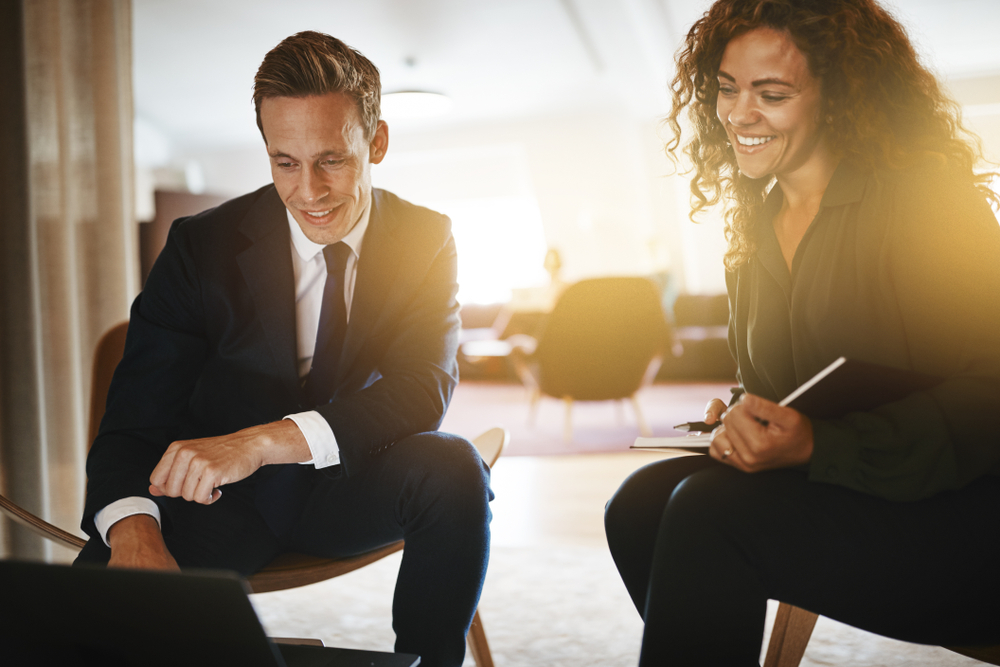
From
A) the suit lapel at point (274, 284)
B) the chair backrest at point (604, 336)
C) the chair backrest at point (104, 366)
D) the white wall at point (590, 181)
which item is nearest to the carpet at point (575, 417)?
the chair backrest at point (604, 336)

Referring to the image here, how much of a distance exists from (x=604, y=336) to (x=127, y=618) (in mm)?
3794

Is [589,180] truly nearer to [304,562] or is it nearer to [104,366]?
[104,366]

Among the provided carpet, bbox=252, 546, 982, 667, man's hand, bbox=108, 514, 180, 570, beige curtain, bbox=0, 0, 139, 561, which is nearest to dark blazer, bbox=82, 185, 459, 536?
man's hand, bbox=108, 514, 180, 570

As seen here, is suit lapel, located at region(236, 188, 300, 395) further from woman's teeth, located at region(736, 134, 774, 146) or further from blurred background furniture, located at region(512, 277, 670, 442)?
blurred background furniture, located at region(512, 277, 670, 442)

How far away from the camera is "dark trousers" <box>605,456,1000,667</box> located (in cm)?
71

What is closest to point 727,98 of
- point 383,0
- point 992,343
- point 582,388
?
point 992,343

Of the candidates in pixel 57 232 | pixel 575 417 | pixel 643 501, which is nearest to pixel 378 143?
pixel 643 501

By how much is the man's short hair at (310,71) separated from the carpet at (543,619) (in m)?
1.17

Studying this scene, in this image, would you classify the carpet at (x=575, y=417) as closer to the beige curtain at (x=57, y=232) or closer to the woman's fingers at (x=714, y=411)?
the beige curtain at (x=57, y=232)

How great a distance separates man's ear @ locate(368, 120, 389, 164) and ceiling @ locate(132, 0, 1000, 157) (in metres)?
4.29

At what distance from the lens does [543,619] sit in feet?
5.59

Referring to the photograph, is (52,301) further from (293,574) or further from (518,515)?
(518,515)

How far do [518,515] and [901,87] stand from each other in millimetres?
2121

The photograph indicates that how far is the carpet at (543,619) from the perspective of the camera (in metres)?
1.46
